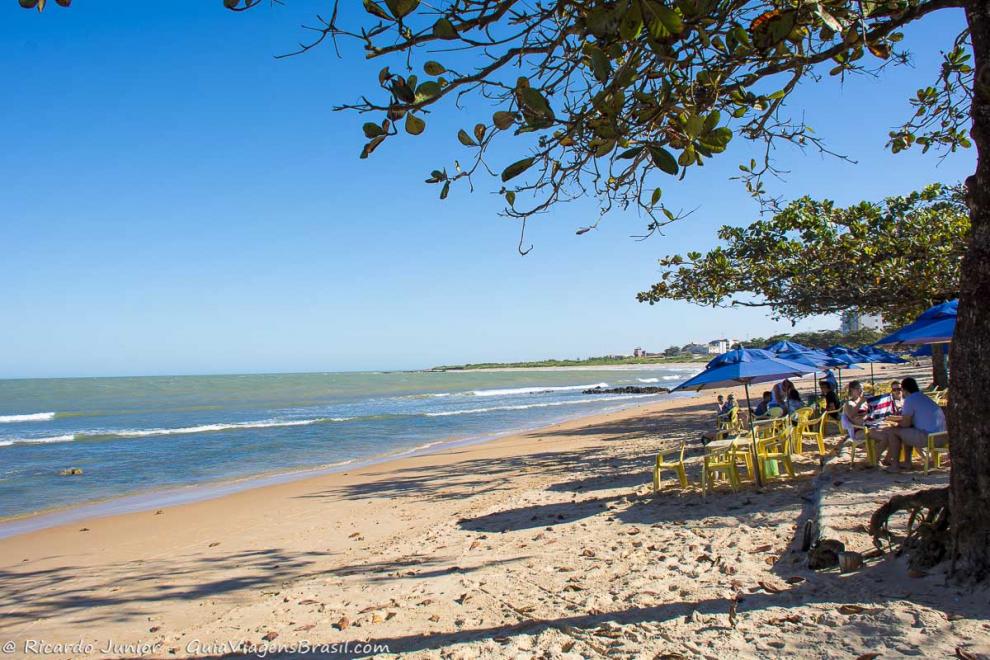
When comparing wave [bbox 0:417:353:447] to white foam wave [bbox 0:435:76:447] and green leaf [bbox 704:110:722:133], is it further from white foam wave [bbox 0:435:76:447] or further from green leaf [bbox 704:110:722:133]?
green leaf [bbox 704:110:722:133]

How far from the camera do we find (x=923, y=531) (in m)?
3.51

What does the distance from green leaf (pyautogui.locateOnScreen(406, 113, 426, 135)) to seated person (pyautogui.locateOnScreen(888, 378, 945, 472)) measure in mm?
5850

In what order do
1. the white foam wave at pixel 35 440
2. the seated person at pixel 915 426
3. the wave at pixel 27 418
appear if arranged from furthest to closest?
the wave at pixel 27 418 < the white foam wave at pixel 35 440 < the seated person at pixel 915 426

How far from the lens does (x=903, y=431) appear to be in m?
6.34

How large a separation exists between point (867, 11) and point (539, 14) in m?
1.99

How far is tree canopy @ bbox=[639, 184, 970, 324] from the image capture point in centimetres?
1057

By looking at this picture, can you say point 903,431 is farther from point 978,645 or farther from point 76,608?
point 76,608

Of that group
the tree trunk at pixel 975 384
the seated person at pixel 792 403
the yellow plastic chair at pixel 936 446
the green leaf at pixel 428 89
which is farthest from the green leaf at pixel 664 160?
the seated person at pixel 792 403

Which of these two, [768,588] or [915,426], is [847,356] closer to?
[915,426]

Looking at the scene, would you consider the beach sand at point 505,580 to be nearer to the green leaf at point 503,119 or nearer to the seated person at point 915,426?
the seated person at point 915,426

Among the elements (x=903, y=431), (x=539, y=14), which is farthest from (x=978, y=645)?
(x=903, y=431)

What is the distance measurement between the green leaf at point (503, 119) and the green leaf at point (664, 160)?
79 cm

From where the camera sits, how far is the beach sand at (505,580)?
126 inches

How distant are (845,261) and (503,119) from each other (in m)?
10.6
